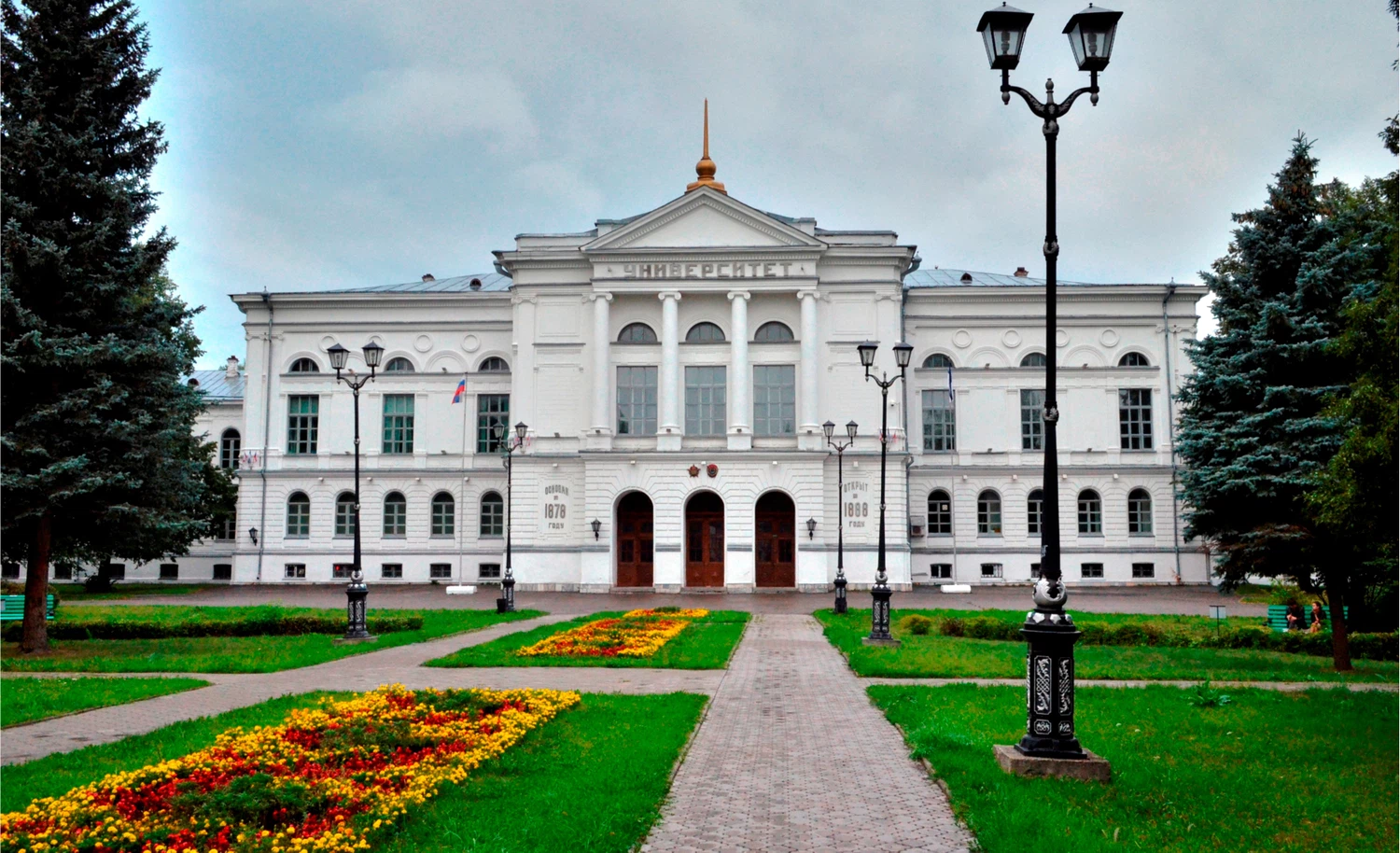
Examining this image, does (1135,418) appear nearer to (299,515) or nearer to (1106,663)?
(1106,663)

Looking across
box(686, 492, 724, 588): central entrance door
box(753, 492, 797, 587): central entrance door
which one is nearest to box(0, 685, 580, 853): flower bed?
box(686, 492, 724, 588): central entrance door

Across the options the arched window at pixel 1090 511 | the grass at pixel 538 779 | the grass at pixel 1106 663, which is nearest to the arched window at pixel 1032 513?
the arched window at pixel 1090 511

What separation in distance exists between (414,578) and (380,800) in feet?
143

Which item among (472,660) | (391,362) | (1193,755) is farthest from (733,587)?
(1193,755)

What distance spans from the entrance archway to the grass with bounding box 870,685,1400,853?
32.9 metres

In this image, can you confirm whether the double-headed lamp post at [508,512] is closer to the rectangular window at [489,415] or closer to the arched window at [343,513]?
the rectangular window at [489,415]

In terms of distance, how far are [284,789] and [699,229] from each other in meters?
40.0

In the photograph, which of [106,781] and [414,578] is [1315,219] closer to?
[106,781]

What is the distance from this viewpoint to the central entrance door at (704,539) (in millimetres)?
45562

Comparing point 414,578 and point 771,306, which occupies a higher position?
point 771,306

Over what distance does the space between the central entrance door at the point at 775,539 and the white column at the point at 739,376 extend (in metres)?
3.01

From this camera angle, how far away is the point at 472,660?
18.2 m

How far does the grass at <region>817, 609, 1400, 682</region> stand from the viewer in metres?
16.5

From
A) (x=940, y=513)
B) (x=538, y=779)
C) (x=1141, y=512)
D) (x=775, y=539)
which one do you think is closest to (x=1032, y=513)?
(x=940, y=513)
